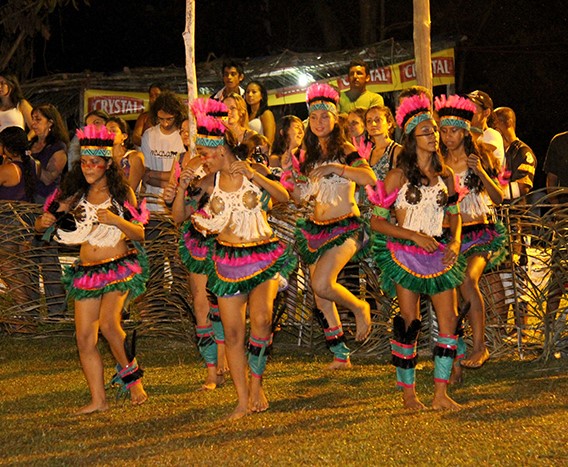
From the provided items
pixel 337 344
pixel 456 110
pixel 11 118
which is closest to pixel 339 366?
pixel 337 344

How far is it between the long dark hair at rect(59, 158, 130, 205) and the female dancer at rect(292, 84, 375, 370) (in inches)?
56.8

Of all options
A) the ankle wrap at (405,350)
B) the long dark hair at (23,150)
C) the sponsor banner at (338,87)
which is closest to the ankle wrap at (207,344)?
the ankle wrap at (405,350)

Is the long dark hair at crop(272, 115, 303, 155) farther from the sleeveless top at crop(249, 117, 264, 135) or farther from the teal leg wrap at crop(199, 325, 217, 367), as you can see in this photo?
the teal leg wrap at crop(199, 325, 217, 367)

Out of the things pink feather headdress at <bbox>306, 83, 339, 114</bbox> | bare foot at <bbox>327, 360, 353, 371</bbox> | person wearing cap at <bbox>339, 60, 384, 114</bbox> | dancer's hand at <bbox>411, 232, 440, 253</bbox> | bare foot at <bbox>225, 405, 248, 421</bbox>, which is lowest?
bare foot at <bbox>327, 360, 353, 371</bbox>

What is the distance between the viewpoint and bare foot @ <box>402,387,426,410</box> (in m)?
7.19

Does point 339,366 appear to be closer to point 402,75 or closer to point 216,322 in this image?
point 216,322

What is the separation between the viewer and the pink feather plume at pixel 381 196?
24.1 feet

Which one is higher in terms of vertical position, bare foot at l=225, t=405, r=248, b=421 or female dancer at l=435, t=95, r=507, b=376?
female dancer at l=435, t=95, r=507, b=376

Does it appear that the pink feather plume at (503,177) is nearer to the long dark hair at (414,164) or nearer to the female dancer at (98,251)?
the long dark hair at (414,164)

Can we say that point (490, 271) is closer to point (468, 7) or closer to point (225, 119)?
point (225, 119)

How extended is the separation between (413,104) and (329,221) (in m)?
1.50

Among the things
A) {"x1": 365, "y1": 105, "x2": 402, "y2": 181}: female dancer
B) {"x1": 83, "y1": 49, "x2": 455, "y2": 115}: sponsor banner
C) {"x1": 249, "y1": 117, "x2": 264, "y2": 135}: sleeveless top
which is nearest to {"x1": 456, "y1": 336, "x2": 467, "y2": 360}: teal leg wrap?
{"x1": 365, "y1": 105, "x2": 402, "y2": 181}: female dancer

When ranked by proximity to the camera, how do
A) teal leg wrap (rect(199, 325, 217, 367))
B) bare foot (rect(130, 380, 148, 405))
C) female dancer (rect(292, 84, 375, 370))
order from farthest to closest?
female dancer (rect(292, 84, 375, 370)), teal leg wrap (rect(199, 325, 217, 367)), bare foot (rect(130, 380, 148, 405))

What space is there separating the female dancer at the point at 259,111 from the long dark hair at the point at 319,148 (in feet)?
8.80
